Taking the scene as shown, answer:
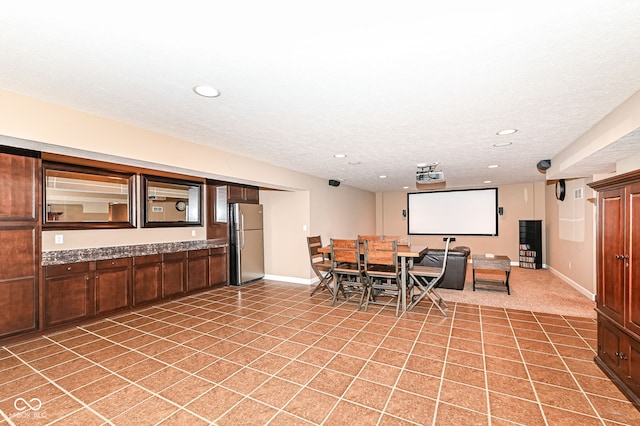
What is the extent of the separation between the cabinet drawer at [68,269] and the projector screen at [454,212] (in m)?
8.44

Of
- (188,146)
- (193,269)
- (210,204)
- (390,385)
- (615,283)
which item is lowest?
(390,385)

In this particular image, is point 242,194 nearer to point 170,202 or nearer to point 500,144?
point 170,202

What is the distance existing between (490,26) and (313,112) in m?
1.50

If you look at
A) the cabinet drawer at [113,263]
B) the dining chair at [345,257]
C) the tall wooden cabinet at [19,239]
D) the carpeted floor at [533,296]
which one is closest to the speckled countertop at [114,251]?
the cabinet drawer at [113,263]

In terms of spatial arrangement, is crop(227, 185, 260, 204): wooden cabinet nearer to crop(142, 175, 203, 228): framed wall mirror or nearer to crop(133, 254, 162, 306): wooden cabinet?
crop(142, 175, 203, 228): framed wall mirror

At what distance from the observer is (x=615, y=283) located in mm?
2324

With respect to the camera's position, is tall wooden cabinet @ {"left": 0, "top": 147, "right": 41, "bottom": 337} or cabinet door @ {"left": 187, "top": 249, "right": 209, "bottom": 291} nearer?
tall wooden cabinet @ {"left": 0, "top": 147, "right": 41, "bottom": 337}

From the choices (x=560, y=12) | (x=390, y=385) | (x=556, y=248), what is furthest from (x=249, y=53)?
(x=556, y=248)

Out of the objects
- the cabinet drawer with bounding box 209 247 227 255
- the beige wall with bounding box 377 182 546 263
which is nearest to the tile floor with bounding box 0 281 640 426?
the cabinet drawer with bounding box 209 247 227 255

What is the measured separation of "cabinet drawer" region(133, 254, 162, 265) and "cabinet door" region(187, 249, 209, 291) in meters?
0.58

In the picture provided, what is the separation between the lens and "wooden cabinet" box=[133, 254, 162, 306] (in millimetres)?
4293

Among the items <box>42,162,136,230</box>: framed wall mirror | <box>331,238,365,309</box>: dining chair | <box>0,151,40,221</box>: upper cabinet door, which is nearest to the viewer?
<box>0,151,40,221</box>: upper cabinet door

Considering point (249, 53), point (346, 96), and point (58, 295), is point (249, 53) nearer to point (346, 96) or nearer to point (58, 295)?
point (346, 96)

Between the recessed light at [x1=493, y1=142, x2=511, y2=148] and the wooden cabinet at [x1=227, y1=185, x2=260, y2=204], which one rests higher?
the recessed light at [x1=493, y1=142, x2=511, y2=148]
